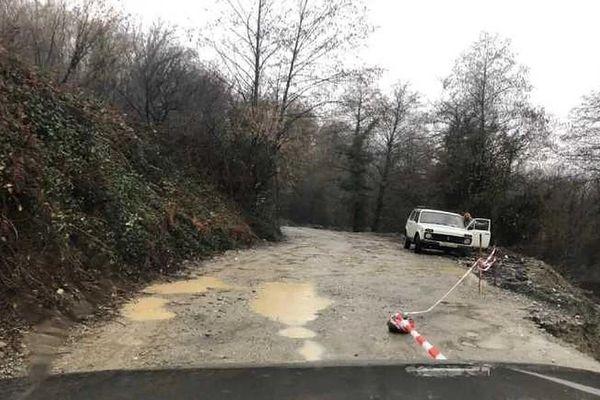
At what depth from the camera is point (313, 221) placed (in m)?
70.3

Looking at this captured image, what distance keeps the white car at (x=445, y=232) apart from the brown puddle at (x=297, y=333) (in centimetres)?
1375

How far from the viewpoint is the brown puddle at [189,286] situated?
1276cm

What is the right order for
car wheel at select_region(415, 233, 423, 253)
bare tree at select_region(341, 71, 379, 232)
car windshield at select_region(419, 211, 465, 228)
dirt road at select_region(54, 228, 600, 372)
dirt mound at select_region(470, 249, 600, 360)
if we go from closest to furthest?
1. dirt road at select_region(54, 228, 600, 372)
2. dirt mound at select_region(470, 249, 600, 360)
3. car wheel at select_region(415, 233, 423, 253)
4. car windshield at select_region(419, 211, 465, 228)
5. bare tree at select_region(341, 71, 379, 232)

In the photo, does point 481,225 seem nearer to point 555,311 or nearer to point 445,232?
point 445,232

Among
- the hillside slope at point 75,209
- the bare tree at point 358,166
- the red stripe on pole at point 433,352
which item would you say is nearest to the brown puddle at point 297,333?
the red stripe on pole at point 433,352

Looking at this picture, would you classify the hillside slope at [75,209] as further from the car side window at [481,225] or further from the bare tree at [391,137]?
the bare tree at [391,137]

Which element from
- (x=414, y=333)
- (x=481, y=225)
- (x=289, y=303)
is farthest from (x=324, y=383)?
(x=481, y=225)

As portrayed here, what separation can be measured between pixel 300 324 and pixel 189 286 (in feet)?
13.0

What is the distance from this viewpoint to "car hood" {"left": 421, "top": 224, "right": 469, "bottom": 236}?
76.3 ft

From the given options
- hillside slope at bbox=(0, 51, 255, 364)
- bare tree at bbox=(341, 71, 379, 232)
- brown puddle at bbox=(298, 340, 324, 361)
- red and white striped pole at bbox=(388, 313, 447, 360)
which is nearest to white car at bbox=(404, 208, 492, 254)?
hillside slope at bbox=(0, 51, 255, 364)

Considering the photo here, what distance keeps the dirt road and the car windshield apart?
7.89 m

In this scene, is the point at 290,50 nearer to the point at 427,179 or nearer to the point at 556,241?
the point at 427,179

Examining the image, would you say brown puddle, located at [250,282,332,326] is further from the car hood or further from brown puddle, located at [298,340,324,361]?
the car hood

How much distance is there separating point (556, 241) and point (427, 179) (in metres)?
9.00
